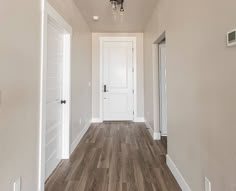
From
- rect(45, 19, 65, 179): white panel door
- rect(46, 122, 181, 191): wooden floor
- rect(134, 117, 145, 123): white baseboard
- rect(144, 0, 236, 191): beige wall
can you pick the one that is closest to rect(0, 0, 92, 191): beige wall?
rect(45, 19, 65, 179): white panel door

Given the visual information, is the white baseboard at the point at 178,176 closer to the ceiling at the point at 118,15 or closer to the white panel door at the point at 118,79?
the ceiling at the point at 118,15

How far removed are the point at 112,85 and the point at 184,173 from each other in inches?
168

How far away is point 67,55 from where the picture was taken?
333 cm

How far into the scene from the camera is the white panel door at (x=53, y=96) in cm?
261

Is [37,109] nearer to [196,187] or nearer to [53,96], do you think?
[53,96]

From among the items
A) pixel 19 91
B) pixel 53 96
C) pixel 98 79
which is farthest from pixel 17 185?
pixel 98 79

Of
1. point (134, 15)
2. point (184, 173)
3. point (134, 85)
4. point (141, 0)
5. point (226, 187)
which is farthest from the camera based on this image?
point (134, 85)

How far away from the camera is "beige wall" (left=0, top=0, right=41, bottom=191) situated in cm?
148

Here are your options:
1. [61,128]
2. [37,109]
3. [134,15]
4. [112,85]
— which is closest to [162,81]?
[134,15]

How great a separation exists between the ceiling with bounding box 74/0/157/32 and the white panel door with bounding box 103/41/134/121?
2.23 feet

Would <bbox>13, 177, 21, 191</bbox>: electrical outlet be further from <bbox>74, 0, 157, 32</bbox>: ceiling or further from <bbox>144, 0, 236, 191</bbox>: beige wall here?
<bbox>74, 0, 157, 32</bbox>: ceiling

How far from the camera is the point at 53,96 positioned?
2.85 meters

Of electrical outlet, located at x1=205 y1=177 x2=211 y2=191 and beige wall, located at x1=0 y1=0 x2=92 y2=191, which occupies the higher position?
beige wall, located at x1=0 y1=0 x2=92 y2=191

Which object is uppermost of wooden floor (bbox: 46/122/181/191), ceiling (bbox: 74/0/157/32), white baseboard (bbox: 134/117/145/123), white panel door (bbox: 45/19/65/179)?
ceiling (bbox: 74/0/157/32)
